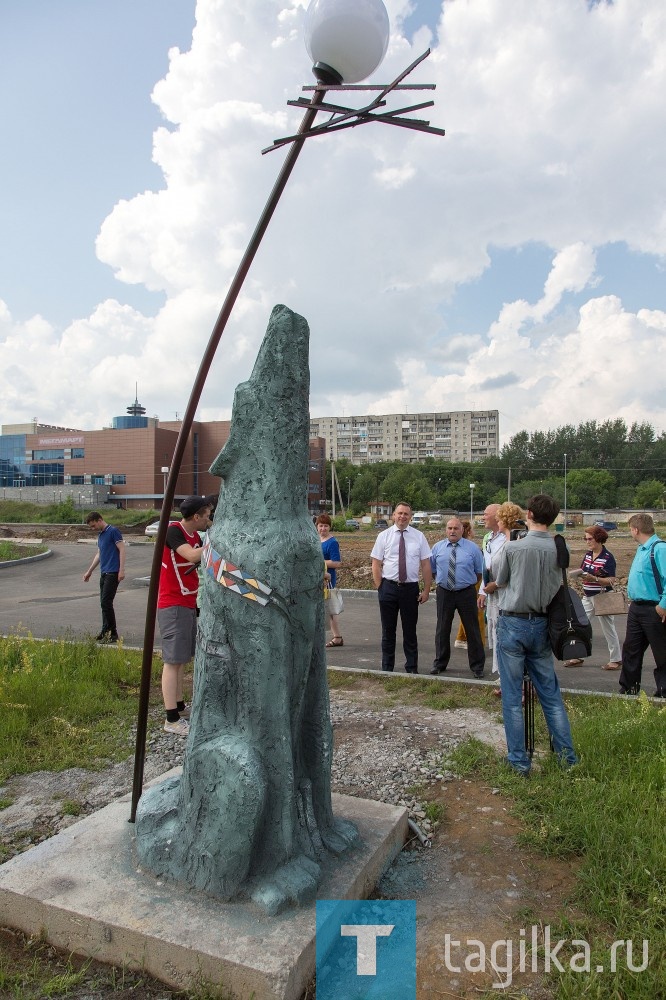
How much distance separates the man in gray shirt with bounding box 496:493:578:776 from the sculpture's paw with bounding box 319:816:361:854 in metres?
1.48

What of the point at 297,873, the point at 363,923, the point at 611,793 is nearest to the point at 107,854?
the point at 297,873

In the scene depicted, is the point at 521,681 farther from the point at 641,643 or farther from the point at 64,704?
the point at 64,704

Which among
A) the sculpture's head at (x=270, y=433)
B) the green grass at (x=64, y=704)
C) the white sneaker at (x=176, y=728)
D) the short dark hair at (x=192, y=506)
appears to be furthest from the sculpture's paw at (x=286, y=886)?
the short dark hair at (x=192, y=506)

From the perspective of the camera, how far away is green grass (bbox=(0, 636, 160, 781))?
467cm

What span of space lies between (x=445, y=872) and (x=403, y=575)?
141 inches

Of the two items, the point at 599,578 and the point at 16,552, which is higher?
the point at 599,578

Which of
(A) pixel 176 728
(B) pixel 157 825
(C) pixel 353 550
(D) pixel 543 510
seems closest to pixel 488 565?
(D) pixel 543 510

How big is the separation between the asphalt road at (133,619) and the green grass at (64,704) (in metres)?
1.26

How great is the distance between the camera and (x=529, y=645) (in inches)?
165

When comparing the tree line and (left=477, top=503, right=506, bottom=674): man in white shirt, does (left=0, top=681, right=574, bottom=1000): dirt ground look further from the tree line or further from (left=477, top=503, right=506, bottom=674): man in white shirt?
the tree line

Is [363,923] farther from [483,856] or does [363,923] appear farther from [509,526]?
[509,526]

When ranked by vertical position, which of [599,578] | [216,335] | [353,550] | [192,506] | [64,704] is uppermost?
[216,335]

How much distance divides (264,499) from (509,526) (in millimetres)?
3197

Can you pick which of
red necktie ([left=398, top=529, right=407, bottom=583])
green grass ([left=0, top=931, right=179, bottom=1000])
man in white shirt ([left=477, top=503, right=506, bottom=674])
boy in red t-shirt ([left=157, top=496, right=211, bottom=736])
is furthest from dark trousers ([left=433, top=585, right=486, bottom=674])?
green grass ([left=0, top=931, right=179, bottom=1000])
